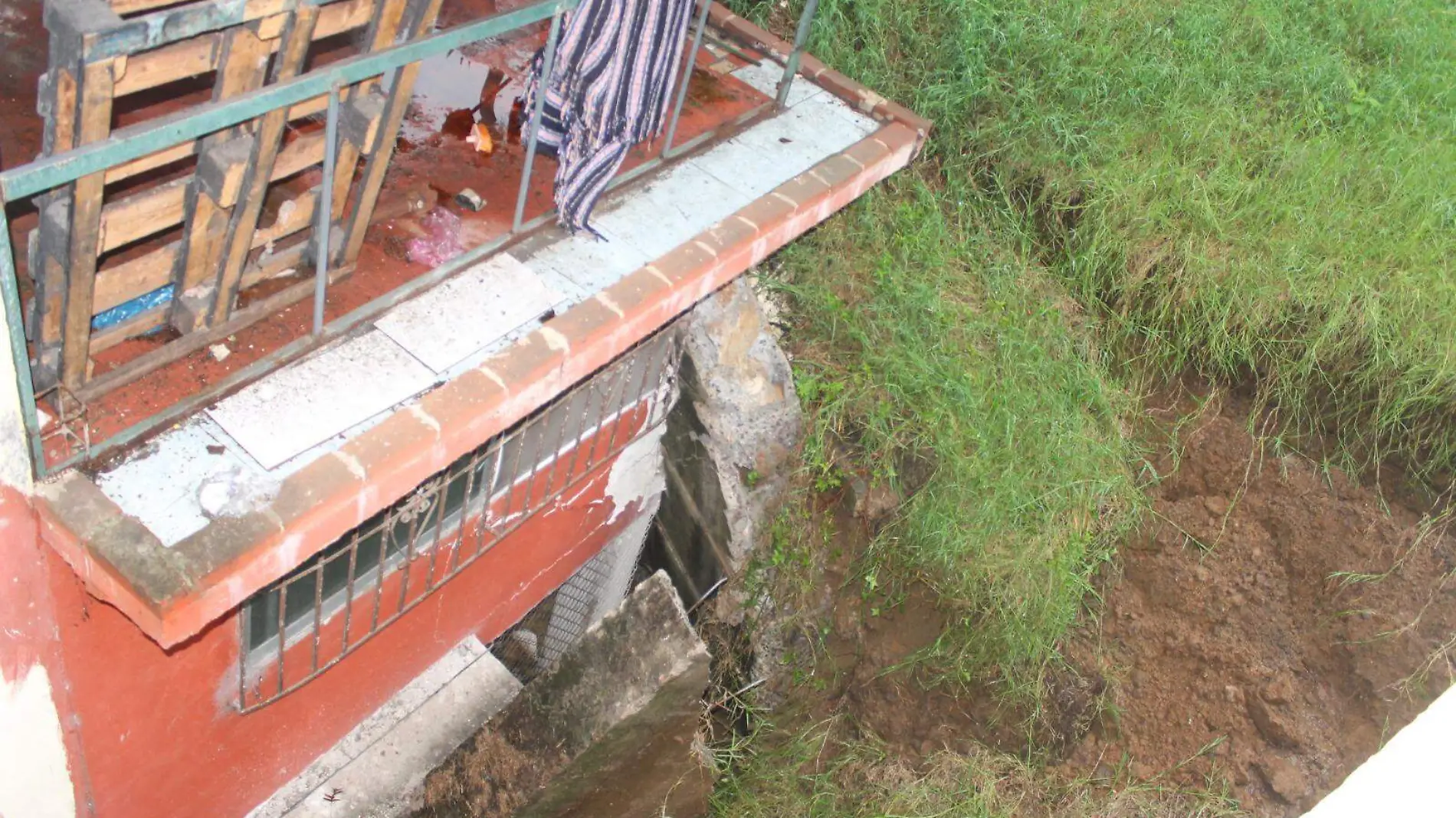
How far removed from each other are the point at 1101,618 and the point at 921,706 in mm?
852

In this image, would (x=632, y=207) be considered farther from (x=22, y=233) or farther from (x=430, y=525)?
(x=22, y=233)

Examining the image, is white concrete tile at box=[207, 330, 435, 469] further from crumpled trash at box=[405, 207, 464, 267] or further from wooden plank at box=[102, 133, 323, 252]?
wooden plank at box=[102, 133, 323, 252]

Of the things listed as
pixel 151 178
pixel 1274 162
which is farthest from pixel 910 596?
pixel 151 178

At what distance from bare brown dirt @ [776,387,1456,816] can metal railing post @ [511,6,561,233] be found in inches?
79.1

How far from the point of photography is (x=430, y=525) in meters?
4.00

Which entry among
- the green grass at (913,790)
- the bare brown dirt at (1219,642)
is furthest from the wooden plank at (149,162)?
the green grass at (913,790)

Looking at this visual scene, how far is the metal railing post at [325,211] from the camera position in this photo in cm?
268

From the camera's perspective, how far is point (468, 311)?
3.42 m

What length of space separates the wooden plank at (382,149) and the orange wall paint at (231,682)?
4.01 feet

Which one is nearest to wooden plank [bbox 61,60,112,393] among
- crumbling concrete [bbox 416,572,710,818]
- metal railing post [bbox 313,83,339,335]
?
metal railing post [bbox 313,83,339,335]

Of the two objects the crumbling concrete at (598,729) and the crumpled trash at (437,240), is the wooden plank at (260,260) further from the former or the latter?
the crumbling concrete at (598,729)

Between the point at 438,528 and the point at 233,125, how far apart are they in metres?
1.79

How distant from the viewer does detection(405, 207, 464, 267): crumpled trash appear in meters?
3.55

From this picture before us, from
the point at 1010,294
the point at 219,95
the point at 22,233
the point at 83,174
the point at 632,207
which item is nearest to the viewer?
the point at 83,174
